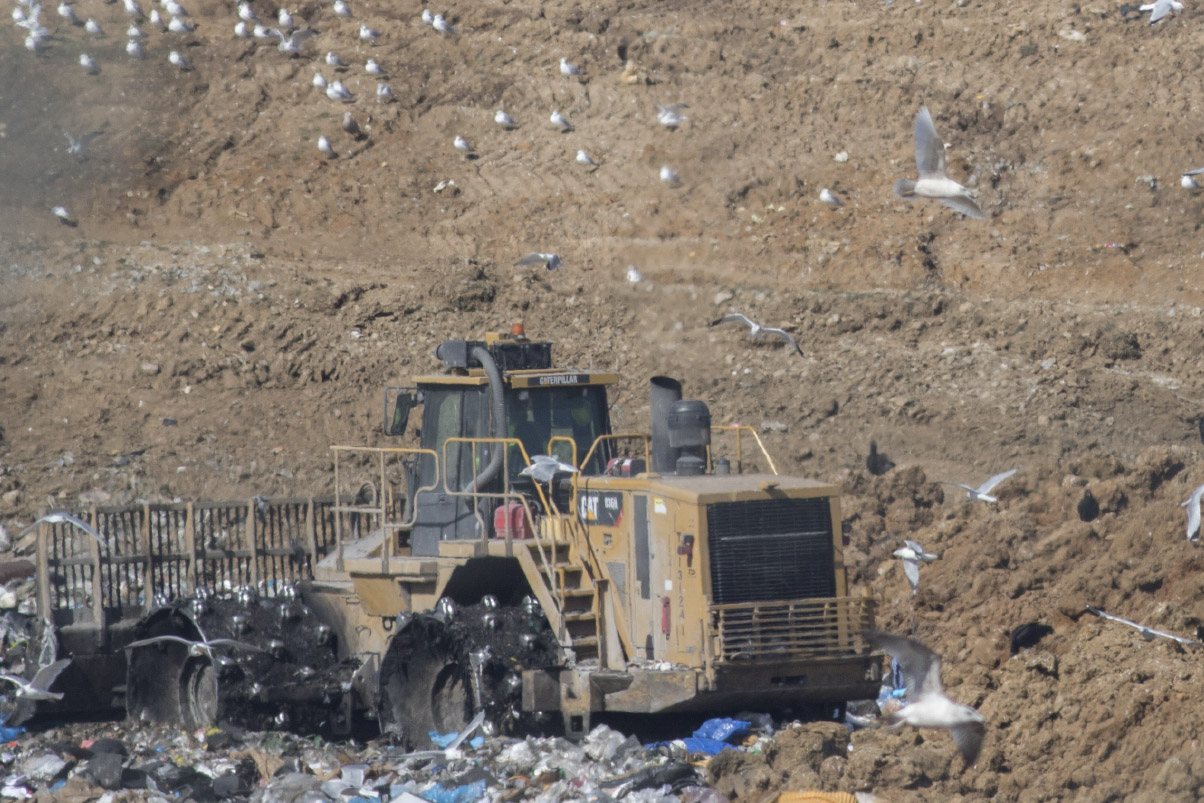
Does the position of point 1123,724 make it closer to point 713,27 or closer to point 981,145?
point 981,145

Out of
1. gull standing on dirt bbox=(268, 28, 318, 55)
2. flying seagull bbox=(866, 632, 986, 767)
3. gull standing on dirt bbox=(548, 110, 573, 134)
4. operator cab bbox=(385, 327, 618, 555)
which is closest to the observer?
flying seagull bbox=(866, 632, 986, 767)

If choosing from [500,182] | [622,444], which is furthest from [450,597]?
[500,182]

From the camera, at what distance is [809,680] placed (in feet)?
33.7

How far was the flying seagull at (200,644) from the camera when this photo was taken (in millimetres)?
11402

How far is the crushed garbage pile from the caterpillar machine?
0.23m

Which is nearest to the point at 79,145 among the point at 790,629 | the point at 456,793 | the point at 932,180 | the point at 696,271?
the point at 696,271

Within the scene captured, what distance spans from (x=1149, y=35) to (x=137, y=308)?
60.5 feet

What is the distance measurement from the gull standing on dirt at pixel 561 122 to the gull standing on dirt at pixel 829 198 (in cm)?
532

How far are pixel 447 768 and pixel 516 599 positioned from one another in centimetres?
189

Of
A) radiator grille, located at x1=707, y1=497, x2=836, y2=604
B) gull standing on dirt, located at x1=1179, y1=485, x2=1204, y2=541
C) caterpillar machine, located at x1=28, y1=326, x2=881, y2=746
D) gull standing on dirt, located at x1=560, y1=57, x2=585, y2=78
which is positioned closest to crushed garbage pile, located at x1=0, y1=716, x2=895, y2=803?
caterpillar machine, located at x1=28, y1=326, x2=881, y2=746

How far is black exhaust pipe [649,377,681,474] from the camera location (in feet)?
37.5

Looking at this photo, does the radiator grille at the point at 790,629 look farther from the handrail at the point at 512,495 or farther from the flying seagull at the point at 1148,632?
the flying seagull at the point at 1148,632

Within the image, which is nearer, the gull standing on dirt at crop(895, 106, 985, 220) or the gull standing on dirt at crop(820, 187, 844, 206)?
the gull standing on dirt at crop(895, 106, 985, 220)

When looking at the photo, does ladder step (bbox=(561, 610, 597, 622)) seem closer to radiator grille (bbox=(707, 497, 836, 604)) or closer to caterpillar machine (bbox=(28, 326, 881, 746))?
caterpillar machine (bbox=(28, 326, 881, 746))
